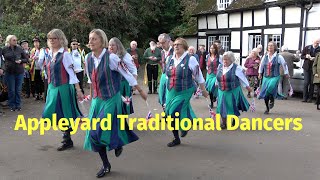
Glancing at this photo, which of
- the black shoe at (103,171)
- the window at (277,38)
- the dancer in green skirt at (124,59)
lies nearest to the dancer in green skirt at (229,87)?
the dancer in green skirt at (124,59)

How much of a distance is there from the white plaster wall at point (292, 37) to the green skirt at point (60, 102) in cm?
1250

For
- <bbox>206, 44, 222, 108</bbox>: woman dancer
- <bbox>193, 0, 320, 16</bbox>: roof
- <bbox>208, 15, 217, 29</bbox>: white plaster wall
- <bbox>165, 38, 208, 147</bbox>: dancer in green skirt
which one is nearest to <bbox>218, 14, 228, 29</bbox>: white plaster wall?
<bbox>193, 0, 320, 16</bbox>: roof

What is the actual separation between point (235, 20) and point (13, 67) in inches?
511

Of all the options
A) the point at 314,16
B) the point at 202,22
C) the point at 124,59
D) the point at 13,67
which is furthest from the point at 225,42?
the point at 124,59

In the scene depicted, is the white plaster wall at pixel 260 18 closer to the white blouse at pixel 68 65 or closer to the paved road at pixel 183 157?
the paved road at pixel 183 157

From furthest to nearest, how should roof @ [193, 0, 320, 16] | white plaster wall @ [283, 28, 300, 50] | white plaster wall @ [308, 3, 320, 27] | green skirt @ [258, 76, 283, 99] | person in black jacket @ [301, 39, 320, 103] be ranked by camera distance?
roof @ [193, 0, 320, 16], white plaster wall @ [283, 28, 300, 50], white plaster wall @ [308, 3, 320, 27], person in black jacket @ [301, 39, 320, 103], green skirt @ [258, 76, 283, 99]

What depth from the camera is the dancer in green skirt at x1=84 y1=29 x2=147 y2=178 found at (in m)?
5.18

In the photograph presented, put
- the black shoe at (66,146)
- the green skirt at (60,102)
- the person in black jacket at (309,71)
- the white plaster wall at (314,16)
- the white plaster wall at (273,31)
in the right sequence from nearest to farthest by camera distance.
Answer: the green skirt at (60,102)
the black shoe at (66,146)
the person in black jacket at (309,71)
the white plaster wall at (314,16)
the white plaster wall at (273,31)

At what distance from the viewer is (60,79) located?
6.25 m

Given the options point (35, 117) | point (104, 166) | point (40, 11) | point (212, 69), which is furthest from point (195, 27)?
point (104, 166)

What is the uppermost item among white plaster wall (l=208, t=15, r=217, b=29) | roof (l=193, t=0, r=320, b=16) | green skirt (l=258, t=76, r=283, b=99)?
roof (l=193, t=0, r=320, b=16)

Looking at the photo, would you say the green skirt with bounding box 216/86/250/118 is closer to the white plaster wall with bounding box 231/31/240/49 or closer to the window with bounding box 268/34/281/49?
the window with bounding box 268/34/281/49

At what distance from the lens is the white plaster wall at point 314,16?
51.0 ft

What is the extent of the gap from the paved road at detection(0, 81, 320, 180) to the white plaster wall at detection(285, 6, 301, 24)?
9.18 meters
